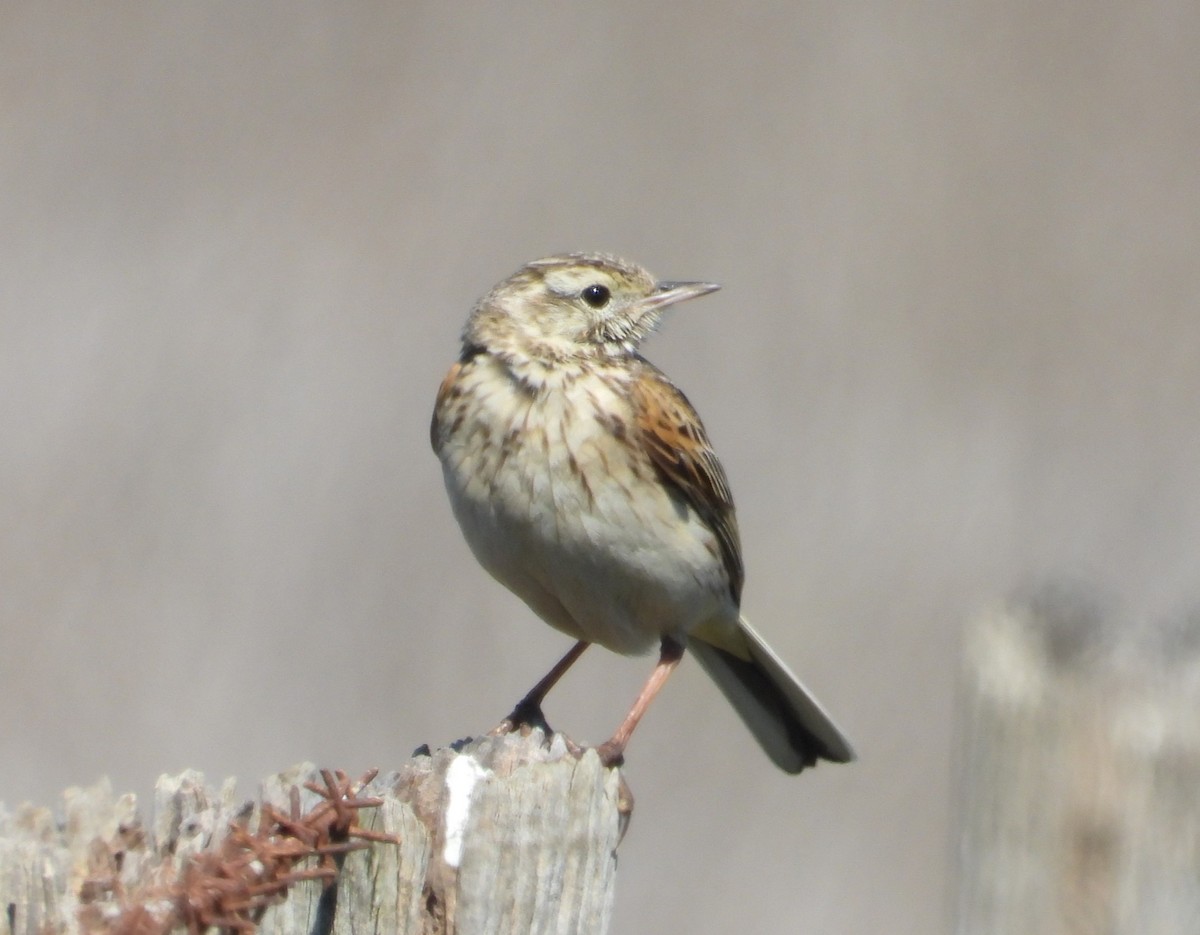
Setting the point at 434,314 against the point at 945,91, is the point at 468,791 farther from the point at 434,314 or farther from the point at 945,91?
the point at 945,91

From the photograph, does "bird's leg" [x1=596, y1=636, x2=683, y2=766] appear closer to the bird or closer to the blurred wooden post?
the bird

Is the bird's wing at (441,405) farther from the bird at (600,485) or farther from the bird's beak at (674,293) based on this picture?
the bird's beak at (674,293)

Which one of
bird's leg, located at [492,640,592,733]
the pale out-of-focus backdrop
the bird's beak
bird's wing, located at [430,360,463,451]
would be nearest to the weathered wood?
bird's leg, located at [492,640,592,733]

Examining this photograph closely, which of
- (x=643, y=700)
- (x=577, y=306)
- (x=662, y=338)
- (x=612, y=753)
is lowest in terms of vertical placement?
(x=612, y=753)

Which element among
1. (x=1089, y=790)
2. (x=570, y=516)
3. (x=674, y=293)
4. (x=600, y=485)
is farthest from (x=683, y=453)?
(x=1089, y=790)

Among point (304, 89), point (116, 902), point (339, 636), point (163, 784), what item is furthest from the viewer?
point (304, 89)

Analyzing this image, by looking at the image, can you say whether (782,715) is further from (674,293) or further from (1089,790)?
(1089,790)

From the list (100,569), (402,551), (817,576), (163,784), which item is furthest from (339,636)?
(163,784)
